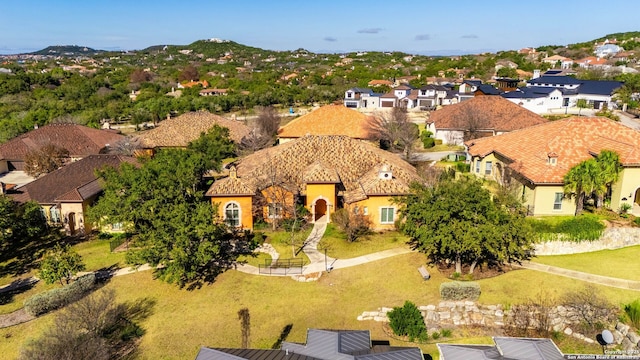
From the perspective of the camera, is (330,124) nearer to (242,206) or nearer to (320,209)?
(320,209)

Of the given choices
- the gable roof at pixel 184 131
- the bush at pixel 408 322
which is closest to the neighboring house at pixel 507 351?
the bush at pixel 408 322

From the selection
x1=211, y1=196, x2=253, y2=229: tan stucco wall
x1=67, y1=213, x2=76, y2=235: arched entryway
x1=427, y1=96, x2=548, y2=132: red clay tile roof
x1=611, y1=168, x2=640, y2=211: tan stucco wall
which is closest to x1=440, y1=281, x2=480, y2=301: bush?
x1=611, y1=168, x2=640, y2=211: tan stucco wall

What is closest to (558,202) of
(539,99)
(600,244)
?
(600,244)

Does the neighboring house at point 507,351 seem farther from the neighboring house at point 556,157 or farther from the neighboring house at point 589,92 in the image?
the neighboring house at point 589,92

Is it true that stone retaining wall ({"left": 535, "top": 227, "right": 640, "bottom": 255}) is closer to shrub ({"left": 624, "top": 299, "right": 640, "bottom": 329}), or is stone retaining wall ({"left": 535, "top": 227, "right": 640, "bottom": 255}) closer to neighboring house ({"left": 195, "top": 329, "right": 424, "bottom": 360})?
shrub ({"left": 624, "top": 299, "right": 640, "bottom": 329})

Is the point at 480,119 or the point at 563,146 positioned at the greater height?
the point at 480,119
